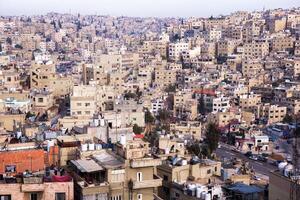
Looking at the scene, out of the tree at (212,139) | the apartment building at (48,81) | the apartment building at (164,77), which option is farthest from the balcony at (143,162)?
the apartment building at (164,77)

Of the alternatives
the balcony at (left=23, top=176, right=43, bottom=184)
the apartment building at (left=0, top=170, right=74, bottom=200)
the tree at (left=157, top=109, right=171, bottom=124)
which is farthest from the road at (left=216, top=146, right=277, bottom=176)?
the balcony at (left=23, top=176, right=43, bottom=184)

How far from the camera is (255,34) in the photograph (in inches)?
1700

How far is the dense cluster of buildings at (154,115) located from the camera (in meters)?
6.97

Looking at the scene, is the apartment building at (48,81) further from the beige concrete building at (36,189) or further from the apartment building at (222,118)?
the beige concrete building at (36,189)

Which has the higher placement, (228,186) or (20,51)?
(20,51)

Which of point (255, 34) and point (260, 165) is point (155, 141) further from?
point (255, 34)

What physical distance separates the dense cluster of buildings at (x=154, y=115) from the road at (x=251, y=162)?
0.21m

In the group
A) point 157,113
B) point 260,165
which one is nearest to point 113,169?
point 260,165

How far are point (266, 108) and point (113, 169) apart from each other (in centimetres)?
1565

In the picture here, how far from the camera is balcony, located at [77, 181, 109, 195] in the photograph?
Result: 6.53 metres

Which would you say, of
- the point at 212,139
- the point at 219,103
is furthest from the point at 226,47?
the point at 212,139

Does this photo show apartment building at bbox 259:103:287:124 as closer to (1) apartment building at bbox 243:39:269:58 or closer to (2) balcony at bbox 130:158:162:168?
(1) apartment building at bbox 243:39:269:58

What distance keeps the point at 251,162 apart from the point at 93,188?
33.2ft

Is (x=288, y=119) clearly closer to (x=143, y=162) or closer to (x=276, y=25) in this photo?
(x=143, y=162)
